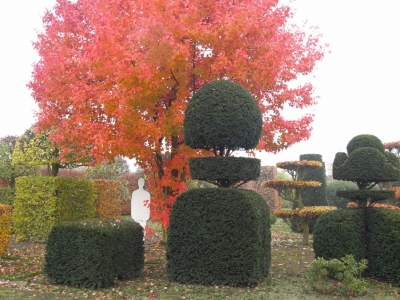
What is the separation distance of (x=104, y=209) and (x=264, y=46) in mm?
10558

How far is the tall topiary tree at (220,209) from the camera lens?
6984 mm

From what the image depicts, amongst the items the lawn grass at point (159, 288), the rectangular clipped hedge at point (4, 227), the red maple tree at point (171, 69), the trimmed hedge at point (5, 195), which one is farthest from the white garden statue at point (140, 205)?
the trimmed hedge at point (5, 195)

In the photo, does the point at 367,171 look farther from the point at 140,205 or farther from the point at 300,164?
the point at 140,205

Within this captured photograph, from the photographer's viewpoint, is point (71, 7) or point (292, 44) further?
point (71, 7)

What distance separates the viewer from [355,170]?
28.4 ft

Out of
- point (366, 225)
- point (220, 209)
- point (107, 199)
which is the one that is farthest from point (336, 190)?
point (220, 209)

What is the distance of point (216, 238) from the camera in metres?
7.02

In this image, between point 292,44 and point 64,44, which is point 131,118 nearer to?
point 292,44

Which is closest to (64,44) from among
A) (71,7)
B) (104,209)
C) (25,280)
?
(71,7)

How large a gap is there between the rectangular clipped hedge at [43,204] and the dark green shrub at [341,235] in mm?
8516

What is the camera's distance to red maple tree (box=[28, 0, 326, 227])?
8.76m

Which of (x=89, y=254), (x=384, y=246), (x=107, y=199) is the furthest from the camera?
(x=107, y=199)

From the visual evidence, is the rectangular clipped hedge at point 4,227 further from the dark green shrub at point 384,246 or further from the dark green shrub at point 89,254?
the dark green shrub at point 384,246

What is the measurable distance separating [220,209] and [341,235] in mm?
2834
